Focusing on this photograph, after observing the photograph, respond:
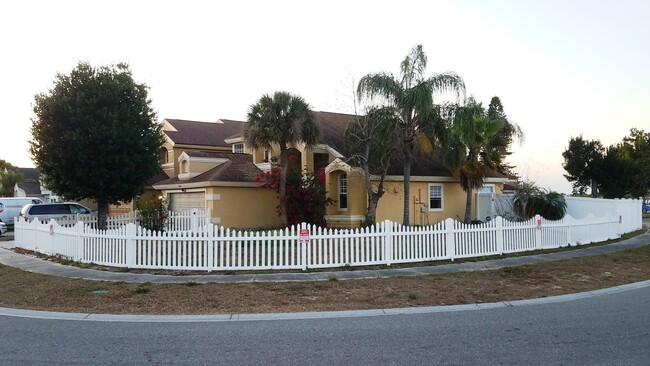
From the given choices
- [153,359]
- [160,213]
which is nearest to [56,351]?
[153,359]

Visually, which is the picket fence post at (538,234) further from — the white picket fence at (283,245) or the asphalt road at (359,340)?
the asphalt road at (359,340)

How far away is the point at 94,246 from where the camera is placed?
553 inches

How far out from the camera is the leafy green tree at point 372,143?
21.3m

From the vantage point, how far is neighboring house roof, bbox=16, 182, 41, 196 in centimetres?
6000

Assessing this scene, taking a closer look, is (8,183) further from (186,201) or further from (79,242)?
(79,242)

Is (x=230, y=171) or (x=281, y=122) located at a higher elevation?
(x=281, y=122)

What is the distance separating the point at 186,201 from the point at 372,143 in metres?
11.1

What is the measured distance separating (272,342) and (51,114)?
1702cm

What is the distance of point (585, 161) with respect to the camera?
46.0 metres

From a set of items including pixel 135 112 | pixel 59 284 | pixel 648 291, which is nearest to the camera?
pixel 648 291

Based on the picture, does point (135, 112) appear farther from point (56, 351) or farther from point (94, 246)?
point (56, 351)

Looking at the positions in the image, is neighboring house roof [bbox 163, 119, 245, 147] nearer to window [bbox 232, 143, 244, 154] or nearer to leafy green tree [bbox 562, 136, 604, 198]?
window [bbox 232, 143, 244, 154]

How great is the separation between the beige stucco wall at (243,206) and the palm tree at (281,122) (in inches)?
139

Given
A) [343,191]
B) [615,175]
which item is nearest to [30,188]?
[343,191]
